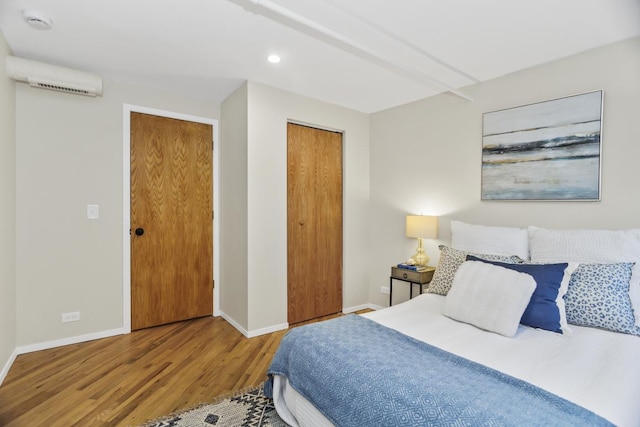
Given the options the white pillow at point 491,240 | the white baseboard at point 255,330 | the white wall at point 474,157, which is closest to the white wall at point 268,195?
the white baseboard at point 255,330

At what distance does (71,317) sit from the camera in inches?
115

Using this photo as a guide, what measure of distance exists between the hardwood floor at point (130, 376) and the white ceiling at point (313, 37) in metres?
2.37

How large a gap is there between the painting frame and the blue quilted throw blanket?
5.85ft

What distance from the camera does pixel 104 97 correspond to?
304 centimetres

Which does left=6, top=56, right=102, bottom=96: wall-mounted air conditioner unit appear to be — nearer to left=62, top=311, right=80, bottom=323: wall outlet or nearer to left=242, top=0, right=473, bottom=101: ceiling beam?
left=242, top=0, right=473, bottom=101: ceiling beam

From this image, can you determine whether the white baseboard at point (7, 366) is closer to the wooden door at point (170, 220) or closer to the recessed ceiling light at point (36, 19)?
the wooden door at point (170, 220)

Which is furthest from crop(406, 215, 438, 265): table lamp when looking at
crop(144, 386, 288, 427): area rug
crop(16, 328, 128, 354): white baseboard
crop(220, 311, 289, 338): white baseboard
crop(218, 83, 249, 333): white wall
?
crop(16, 328, 128, 354): white baseboard

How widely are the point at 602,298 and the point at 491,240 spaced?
31.9 inches

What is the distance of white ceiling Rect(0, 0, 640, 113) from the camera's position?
1.95 meters

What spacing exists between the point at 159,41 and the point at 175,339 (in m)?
2.50

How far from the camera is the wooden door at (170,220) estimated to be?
3.24m

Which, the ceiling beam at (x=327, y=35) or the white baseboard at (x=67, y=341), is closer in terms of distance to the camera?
the ceiling beam at (x=327, y=35)

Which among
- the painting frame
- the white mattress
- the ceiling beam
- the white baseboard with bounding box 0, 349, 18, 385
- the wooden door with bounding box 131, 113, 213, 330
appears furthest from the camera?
the wooden door with bounding box 131, 113, 213, 330

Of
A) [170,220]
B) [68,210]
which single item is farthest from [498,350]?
[68,210]
